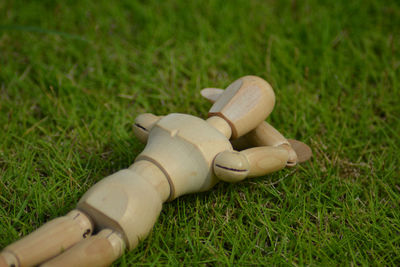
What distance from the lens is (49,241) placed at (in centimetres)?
101

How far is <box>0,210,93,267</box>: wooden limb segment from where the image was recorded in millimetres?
976

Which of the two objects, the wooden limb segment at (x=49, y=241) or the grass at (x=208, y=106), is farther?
the grass at (x=208, y=106)

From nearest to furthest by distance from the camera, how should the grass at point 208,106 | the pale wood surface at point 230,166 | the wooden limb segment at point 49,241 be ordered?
the wooden limb segment at point 49,241 → the pale wood surface at point 230,166 → the grass at point 208,106

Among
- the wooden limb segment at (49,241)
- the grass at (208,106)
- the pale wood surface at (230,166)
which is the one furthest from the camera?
the grass at (208,106)

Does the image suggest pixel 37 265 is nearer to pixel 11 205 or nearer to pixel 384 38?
pixel 11 205

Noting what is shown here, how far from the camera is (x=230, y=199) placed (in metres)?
1.40

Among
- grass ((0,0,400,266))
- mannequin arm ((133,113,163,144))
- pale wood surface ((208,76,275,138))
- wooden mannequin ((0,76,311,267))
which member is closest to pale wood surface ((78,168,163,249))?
wooden mannequin ((0,76,311,267))

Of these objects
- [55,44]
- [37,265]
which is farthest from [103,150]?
[55,44]

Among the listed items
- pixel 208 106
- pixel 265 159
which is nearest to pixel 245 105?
pixel 265 159

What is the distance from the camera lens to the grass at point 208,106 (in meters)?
1.29

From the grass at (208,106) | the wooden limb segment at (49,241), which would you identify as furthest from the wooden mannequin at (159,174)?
the grass at (208,106)

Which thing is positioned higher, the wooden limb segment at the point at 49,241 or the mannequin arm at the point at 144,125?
the mannequin arm at the point at 144,125

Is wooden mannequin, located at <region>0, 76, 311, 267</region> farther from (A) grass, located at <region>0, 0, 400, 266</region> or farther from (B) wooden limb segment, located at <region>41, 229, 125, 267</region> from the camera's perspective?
(A) grass, located at <region>0, 0, 400, 266</region>

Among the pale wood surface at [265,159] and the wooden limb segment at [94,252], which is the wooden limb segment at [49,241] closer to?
the wooden limb segment at [94,252]
